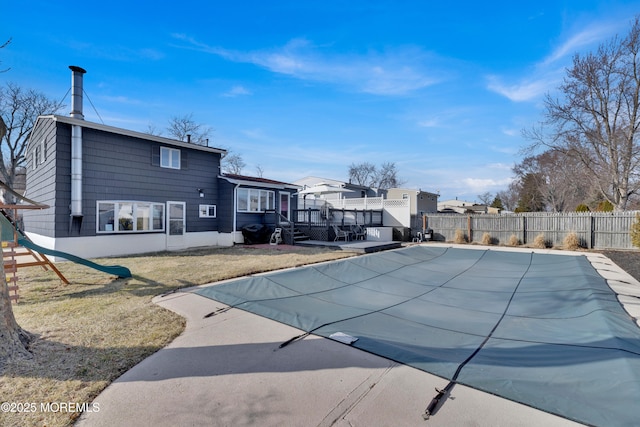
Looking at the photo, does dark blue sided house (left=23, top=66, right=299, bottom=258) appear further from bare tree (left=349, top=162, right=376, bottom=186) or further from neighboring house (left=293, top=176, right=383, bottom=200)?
bare tree (left=349, top=162, right=376, bottom=186)

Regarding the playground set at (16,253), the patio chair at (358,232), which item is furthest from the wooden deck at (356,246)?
the playground set at (16,253)

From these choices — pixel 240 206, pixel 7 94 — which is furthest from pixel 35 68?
pixel 7 94

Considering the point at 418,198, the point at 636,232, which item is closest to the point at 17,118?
the point at 418,198

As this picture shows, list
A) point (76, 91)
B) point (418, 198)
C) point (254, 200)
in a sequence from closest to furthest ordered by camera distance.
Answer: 1. point (76, 91)
2. point (254, 200)
3. point (418, 198)

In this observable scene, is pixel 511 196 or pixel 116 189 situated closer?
pixel 116 189

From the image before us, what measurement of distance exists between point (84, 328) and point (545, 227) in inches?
639

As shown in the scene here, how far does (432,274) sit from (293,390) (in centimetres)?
597

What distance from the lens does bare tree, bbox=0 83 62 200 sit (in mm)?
19750

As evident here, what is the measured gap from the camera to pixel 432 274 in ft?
24.8

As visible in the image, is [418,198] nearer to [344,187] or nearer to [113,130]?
[344,187]

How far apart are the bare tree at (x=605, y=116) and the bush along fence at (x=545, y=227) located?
18.3 feet

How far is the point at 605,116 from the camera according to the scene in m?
16.4

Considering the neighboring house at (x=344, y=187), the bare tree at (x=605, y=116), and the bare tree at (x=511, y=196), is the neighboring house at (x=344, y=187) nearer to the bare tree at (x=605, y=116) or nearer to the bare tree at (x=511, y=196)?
the bare tree at (x=605, y=116)

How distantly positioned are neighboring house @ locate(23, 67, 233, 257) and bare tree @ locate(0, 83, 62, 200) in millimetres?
10239
